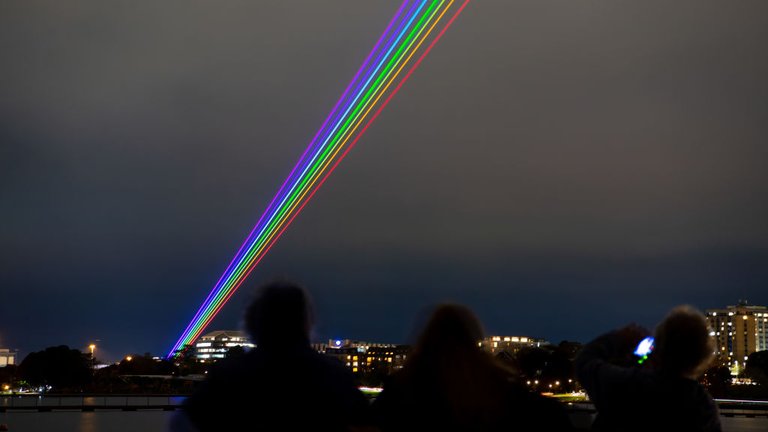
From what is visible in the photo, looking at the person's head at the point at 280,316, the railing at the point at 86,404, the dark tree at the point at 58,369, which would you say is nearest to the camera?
the person's head at the point at 280,316

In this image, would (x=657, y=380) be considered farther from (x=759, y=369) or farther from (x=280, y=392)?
(x=759, y=369)

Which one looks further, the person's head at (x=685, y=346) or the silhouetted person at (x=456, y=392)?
the person's head at (x=685, y=346)

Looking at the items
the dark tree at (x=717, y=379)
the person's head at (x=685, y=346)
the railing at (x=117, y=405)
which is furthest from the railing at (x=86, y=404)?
the dark tree at (x=717, y=379)

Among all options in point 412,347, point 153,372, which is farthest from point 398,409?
point 153,372

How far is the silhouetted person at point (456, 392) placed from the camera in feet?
11.7

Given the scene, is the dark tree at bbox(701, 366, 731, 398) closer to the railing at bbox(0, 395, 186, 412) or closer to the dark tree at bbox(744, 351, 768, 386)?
the dark tree at bbox(744, 351, 768, 386)

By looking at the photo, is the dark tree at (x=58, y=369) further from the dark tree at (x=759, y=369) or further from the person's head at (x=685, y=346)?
the person's head at (x=685, y=346)

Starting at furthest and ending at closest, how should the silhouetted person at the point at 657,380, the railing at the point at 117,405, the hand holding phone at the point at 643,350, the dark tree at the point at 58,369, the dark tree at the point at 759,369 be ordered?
the dark tree at the point at 759,369 → the dark tree at the point at 58,369 → the railing at the point at 117,405 → the hand holding phone at the point at 643,350 → the silhouetted person at the point at 657,380

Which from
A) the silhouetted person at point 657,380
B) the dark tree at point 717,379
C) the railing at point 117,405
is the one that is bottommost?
the dark tree at point 717,379

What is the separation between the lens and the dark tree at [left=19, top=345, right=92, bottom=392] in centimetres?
12712

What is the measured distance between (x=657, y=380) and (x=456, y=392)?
1.05 metres

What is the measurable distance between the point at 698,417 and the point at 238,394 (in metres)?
2.15

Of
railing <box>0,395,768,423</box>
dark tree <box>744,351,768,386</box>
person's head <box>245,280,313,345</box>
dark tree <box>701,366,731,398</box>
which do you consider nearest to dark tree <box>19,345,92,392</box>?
railing <box>0,395,768,423</box>

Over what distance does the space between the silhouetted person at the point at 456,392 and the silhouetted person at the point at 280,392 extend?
0.18 m
